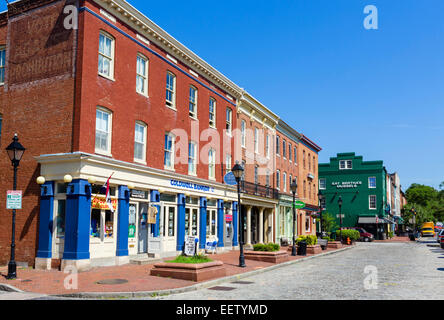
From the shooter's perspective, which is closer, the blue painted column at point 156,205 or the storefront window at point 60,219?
the storefront window at point 60,219

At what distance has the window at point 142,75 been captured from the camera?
20078 mm

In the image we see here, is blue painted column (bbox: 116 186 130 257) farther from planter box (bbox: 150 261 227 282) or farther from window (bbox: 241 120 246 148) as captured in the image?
window (bbox: 241 120 246 148)

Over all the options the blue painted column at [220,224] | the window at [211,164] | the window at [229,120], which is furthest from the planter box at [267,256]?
the window at [229,120]

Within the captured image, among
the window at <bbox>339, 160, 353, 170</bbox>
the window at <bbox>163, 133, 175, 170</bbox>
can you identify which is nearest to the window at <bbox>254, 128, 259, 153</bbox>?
the window at <bbox>163, 133, 175, 170</bbox>

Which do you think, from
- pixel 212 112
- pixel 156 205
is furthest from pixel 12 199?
pixel 212 112

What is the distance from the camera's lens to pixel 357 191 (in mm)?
63906

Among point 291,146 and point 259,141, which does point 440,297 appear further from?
point 291,146

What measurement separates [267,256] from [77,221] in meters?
9.43

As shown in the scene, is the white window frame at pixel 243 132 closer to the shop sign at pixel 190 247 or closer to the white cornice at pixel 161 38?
the white cornice at pixel 161 38

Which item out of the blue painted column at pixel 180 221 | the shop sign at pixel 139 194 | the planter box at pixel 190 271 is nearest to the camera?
the planter box at pixel 190 271

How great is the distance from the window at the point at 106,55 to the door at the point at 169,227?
281 inches

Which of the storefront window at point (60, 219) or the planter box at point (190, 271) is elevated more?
the storefront window at point (60, 219)
